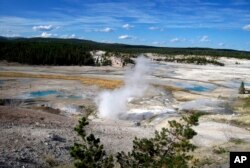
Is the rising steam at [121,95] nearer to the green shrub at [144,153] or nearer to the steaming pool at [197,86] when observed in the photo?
the steaming pool at [197,86]

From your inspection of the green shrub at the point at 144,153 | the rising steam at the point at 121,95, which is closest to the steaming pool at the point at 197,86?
the rising steam at the point at 121,95

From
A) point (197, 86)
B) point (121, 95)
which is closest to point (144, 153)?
point (121, 95)

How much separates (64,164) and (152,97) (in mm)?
28130

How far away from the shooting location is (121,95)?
49.3 metres

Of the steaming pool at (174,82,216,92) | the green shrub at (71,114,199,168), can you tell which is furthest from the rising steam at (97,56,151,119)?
the green shrub at (71,114,199,168)

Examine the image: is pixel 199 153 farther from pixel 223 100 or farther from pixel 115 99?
pixel 223 100

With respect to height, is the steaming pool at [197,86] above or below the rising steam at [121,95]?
below

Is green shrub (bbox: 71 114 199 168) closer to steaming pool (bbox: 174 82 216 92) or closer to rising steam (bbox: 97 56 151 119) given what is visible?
rising steam (bbox: 97 56 151 119)

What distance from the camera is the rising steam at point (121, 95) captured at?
4006 cm

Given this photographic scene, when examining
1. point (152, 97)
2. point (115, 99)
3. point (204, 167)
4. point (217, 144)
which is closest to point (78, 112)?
point (115, 99)

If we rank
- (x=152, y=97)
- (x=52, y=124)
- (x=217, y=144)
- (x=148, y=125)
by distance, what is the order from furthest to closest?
1. (x=152, y=97)
2. (x=148, y=125)
3. (x=52, y=124)
4. (x=217, y=144)

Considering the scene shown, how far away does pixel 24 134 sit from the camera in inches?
1040

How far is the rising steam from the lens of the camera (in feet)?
131

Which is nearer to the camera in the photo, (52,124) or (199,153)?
(199,153)
